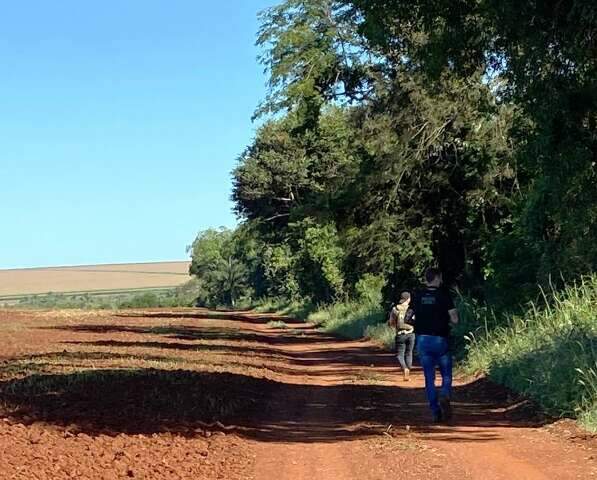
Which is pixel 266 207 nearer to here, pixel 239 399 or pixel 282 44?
pixel 282 44

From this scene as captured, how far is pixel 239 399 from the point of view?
14484 mm

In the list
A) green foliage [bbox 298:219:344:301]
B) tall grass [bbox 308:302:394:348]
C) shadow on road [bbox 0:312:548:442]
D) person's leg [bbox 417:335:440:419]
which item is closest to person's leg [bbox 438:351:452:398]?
person's leg [bbox 417:335:440:419]

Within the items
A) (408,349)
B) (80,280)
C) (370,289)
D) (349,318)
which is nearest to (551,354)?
(408,349)

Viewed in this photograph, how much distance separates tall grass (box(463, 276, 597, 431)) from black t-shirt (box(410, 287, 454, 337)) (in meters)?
1.80

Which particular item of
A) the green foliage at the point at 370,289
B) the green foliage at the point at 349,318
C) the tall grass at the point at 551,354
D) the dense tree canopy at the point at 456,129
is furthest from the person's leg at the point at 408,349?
the green foliage at the point at 370,289

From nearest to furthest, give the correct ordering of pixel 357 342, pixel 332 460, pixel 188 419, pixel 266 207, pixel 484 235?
pixel 332 460 < pixel 188 419 < pixel 484 235 < pixel 357 342 < pixel 266 207

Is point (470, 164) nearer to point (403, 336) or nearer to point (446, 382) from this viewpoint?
point (403, 336)

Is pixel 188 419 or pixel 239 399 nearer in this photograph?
pixel 188 419

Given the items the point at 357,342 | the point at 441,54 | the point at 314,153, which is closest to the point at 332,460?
the point at 441,54

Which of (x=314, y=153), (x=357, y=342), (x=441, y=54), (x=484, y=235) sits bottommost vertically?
(x=357, y=342)

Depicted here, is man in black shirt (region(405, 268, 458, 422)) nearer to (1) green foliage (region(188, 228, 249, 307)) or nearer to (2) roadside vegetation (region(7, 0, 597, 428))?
(2) roadside vegetation (region(7, 0, 597, 428))

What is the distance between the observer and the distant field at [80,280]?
161m

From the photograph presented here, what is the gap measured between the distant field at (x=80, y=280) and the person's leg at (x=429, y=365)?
488 feet

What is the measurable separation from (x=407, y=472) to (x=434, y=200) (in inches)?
742
